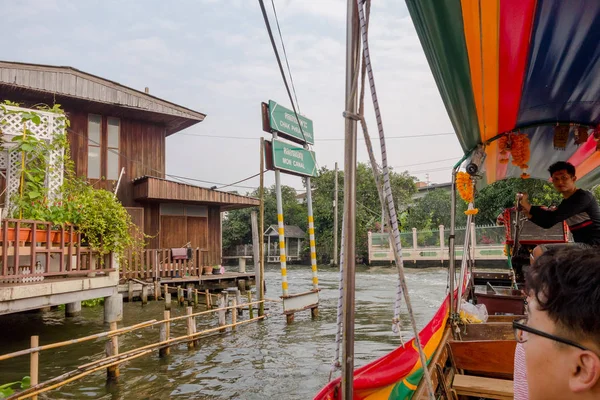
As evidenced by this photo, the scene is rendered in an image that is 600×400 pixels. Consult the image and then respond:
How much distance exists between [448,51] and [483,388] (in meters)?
2.12

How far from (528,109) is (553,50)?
1164 millimetres

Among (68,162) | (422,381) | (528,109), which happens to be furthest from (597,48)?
(68,162)

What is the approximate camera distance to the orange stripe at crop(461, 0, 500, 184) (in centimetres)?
205

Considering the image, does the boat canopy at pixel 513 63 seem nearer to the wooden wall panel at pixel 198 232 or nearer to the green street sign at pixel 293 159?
the green street sign at pixel 293 159

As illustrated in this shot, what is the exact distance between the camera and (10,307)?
6.24 metres

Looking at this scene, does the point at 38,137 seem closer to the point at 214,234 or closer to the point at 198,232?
the point at 198,232

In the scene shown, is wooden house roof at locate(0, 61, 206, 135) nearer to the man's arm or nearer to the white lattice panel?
the white lattice panel

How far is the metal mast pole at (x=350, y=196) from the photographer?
1.73m

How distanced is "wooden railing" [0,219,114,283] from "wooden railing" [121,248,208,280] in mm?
4775

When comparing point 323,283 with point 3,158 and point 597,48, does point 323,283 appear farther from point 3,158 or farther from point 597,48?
point 597,48

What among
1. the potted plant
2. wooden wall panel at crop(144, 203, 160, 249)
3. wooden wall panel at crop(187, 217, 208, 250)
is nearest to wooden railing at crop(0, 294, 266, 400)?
the potted plant

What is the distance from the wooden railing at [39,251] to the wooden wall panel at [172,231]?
768 centimetres

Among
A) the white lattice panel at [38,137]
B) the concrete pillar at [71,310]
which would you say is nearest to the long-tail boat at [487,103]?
the white lattice panel at [38,137]

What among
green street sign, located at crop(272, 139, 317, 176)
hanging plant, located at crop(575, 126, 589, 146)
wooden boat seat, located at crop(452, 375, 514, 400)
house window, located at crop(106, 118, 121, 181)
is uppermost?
house window, located at crop(106, 118, 121, 181)
